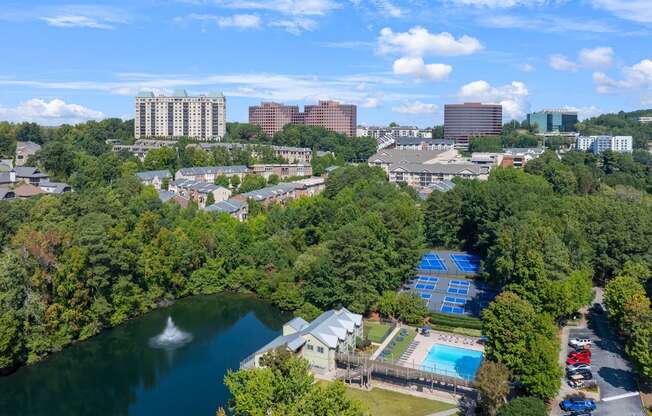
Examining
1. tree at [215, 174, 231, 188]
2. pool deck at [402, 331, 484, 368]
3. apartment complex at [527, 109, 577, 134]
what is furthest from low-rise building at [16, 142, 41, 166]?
apartment complex at [527, 109, 577, 134]

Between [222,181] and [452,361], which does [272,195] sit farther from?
[452,361]

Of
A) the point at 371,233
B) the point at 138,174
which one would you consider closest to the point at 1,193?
the point at 138,174

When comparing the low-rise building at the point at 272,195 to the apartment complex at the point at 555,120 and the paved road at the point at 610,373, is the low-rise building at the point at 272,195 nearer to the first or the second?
the paved road at the point at 610,373

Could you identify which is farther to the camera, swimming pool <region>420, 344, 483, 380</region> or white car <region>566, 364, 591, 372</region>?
swimming pool <region>420, 344, 483, 380</region>

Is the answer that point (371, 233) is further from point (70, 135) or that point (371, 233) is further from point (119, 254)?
point (70, 135)

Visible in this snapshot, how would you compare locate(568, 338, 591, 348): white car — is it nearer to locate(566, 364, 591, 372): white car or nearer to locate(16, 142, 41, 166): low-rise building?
locate(566, 364, 591, 372): white car

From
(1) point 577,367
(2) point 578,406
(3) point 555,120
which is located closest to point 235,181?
(1) point 577,367

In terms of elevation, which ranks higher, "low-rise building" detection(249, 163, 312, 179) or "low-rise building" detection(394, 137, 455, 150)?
"low-rise building" detection(394, 137, 455, 150)
